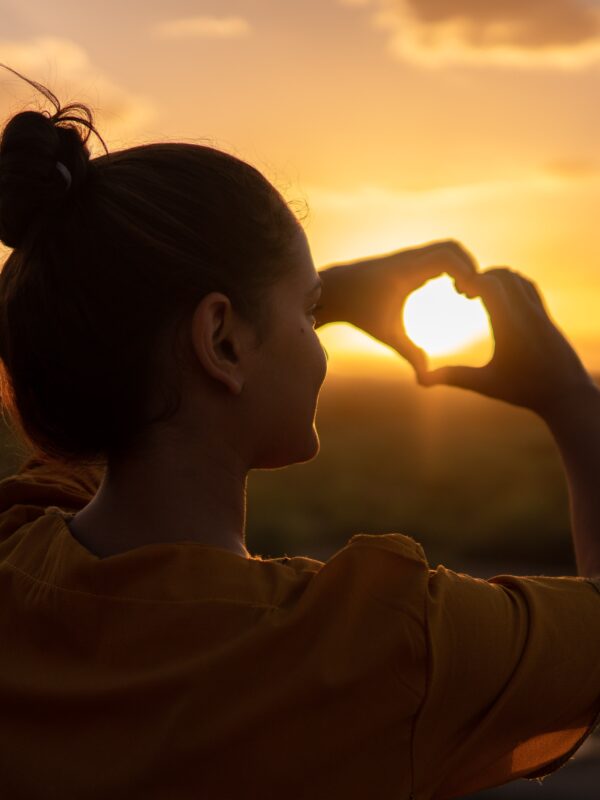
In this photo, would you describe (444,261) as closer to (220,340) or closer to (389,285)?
(389,285)

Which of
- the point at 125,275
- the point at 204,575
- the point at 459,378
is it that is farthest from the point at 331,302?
the point at 204,575

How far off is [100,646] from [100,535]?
0.47 feet

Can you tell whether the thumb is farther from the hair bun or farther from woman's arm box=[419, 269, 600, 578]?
the hair bun

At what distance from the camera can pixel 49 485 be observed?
5.58 feet

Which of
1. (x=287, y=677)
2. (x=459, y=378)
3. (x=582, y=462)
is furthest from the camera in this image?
(x=459, y=378)

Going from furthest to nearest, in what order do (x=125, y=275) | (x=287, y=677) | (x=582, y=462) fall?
(x=582, y=462) < (x=125, y=275) < (x=287, y=677)

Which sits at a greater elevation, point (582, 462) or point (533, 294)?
point (533, 294)

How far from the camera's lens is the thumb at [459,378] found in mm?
1642

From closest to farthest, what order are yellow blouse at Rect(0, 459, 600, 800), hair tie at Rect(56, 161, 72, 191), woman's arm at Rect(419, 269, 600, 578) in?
yellow blouse at Rect(0, 459, 600, 800) → hair tie at Rect(56, 161, 72, 191) → woman's arm at Rect(419, 269, 600, 578)

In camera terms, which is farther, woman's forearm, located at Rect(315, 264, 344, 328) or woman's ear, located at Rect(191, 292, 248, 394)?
woman's forearm, located at Rect(315, 264, 344, 328)

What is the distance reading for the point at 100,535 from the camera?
136 cm

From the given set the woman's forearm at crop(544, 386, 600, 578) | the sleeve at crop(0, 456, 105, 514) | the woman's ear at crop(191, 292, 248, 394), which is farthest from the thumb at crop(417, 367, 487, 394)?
the sleeve at crop(0, 456, 105, 514)

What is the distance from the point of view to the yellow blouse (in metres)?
1.21

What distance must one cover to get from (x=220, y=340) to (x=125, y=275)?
13cm
